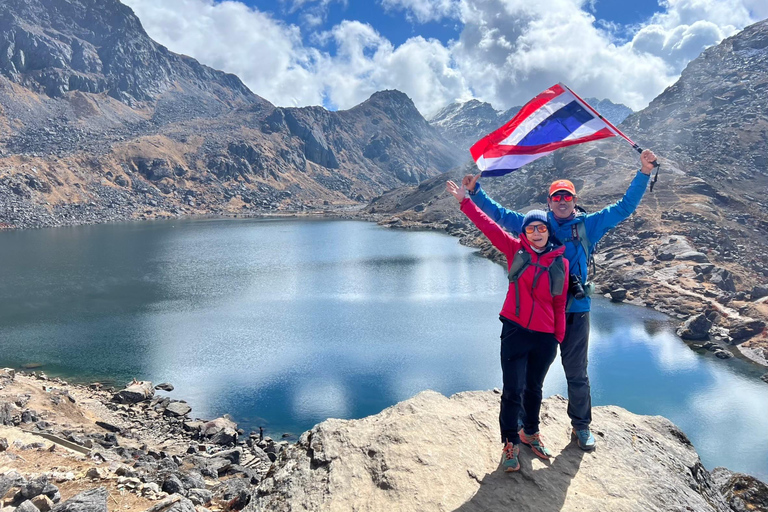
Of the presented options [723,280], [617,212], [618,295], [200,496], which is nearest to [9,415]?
[200,496]

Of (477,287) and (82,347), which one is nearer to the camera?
(82,347)

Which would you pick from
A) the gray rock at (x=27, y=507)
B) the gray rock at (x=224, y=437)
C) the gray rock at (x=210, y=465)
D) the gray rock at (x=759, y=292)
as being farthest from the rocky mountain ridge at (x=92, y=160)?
the gray rock at (x=759, y=292)

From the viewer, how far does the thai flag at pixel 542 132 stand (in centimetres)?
857

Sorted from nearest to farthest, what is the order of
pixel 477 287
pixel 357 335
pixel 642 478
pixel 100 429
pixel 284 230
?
1. pixel 642 478
2. pixel 100 429
3. pixel 357 335
4. pixel 477 287
5. pixel 284 230

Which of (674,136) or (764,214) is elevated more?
(674,136)

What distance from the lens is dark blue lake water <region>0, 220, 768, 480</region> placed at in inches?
977

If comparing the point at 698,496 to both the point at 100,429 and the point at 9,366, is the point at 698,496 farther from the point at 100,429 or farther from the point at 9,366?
the point at 9,366

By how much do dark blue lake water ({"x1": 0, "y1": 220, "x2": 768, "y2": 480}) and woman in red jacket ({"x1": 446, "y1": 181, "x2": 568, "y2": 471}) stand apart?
17.4m

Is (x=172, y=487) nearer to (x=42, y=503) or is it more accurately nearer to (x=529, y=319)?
(x=42, y=503)

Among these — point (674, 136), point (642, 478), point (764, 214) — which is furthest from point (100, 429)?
point (674, 136)

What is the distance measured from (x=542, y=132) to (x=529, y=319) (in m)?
4.08

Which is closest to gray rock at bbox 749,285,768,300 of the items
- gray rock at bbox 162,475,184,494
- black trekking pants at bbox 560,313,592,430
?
black trekking pants at bbox 560,313,592,430

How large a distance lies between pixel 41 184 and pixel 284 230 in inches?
2354

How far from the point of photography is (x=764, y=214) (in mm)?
64250
